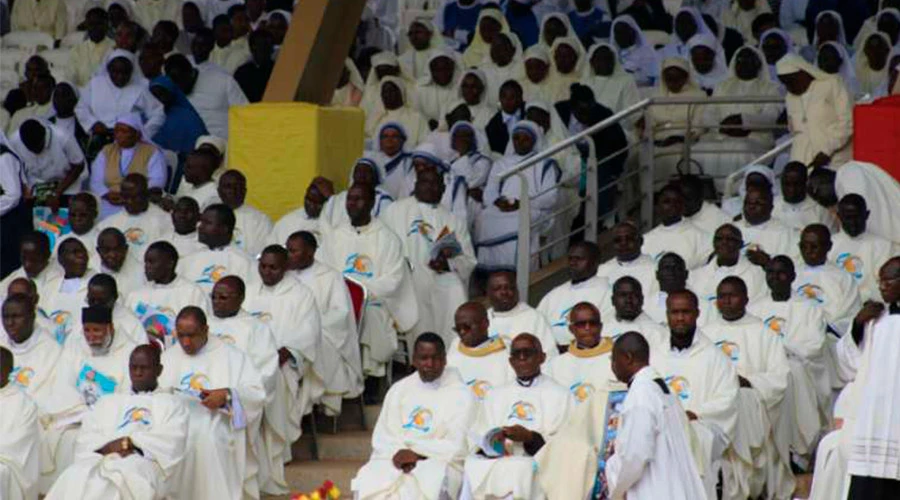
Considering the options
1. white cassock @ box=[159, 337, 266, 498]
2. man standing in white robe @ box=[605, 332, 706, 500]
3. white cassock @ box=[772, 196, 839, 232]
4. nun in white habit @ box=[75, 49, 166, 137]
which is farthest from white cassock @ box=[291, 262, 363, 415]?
nun in white habit @ box=[75, 49, 166, 137]

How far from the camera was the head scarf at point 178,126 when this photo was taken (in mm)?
20359

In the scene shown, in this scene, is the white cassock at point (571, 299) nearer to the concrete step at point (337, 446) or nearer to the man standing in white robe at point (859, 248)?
the concrete step at point (337, 446)

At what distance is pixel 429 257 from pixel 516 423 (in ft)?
10.7

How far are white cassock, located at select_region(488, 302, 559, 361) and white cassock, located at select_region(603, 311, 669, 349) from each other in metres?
0.36

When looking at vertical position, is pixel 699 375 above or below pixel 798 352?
below

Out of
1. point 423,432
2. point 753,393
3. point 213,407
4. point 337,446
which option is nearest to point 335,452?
point 337,446

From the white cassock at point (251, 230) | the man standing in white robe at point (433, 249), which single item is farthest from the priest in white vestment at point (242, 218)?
the man standing in white robe at point (433, 249)

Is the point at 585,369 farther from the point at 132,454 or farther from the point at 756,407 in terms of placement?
the point at 132,454

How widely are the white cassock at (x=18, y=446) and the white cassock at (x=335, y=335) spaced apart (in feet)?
6.93

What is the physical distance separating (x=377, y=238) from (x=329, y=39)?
2.29m

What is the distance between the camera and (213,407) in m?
15.6

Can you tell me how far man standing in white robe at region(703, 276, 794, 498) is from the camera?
609 inches

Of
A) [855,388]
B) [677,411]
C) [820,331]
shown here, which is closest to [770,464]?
[820,331]

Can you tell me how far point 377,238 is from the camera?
17734mm
